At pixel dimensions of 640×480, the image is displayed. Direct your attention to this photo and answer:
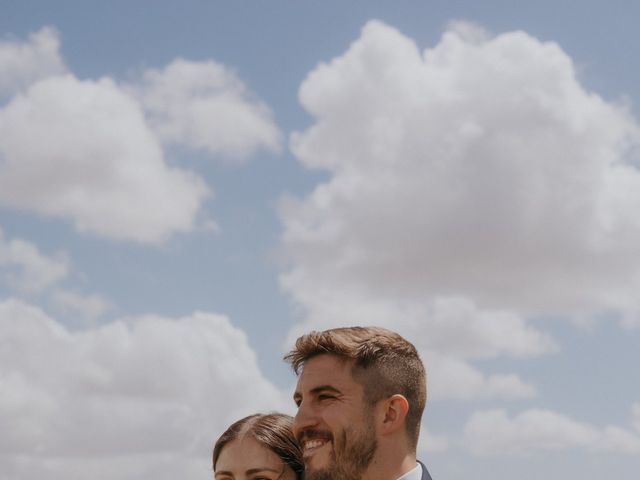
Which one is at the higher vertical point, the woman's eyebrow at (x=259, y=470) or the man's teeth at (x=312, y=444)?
the man's teeth at (x=312, y=444)

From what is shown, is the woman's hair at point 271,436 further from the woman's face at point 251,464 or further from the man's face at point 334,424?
the man's face at point 334,424

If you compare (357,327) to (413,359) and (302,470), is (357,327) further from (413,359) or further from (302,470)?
(302,470)

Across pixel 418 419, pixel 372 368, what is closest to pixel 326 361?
pixel 372 368

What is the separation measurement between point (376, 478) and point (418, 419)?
3.43ft

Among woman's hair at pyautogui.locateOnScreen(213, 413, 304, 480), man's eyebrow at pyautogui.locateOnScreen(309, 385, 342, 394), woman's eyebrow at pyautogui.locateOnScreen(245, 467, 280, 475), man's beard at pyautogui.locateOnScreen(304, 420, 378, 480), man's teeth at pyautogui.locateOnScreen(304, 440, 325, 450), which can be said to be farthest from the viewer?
woman's hair at pyautogui.locateOnScreen(213, 413, 304, 480)

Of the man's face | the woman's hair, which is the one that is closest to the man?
the man's face

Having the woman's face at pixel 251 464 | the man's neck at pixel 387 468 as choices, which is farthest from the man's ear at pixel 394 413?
the woman's face at pixel 251 464

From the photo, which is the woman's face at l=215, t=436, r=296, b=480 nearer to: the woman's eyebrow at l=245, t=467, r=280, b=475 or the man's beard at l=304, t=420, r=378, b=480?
the woman's eyebrow at l=245, t=467, r=280, b=475

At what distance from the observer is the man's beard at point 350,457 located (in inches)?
418

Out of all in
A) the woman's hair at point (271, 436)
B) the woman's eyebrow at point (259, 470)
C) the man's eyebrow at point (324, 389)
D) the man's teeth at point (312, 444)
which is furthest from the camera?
the woman's hair at point (271, 436)

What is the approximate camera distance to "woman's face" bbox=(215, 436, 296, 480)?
11234 mm

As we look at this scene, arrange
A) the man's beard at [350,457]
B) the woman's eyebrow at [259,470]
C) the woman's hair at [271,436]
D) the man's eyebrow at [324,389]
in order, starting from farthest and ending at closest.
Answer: the woman's hair at [271,436]
the woman's eyebrow at [259,470]
the man's eyebrow at [324,389]
the man's beard at [350,457]

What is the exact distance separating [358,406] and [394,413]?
482 millimetres

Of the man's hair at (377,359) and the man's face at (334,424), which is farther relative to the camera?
the man's hair at (377,359)
